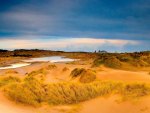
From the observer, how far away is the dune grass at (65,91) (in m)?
15.2

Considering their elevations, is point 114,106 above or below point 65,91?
below

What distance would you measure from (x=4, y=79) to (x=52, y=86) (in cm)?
383

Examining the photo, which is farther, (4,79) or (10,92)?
(4,79)

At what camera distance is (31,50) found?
164625mm

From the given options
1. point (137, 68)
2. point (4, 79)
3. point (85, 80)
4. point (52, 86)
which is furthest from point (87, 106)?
point (137, 68)

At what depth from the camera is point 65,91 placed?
15742 mm

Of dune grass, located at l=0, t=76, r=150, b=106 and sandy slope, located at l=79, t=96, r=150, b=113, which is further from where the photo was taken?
dune grass, located at l=0, t=76, r=150, b=106

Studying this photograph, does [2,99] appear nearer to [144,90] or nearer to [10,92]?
[10,92]

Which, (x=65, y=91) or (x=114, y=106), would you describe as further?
(x=65, y=91)

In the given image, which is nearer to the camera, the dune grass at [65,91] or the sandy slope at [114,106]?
the sandy slope at [114,106]

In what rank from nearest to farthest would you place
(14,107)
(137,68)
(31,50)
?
(14,107)
(137,68)
(31,50)

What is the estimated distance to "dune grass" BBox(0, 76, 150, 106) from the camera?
49.7ft

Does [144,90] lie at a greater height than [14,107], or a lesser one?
greater

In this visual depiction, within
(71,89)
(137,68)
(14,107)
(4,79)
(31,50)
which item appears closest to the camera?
(14,107)
